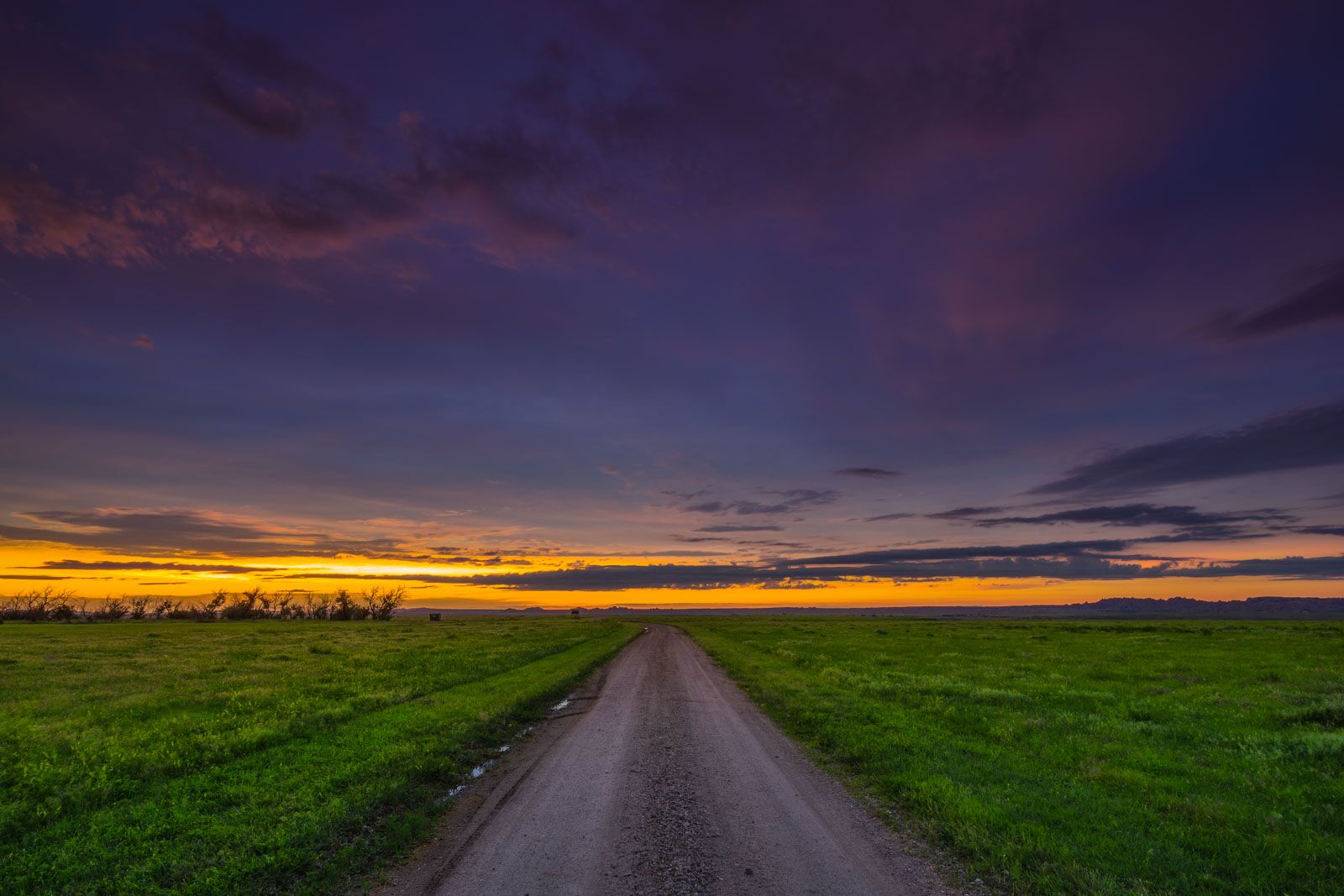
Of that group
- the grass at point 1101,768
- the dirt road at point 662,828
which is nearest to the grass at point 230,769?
the dirt road at point 662,828

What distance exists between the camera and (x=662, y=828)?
31.9ft

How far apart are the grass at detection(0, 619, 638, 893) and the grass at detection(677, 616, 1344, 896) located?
9.56 meters

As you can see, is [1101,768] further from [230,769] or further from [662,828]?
[230,769]

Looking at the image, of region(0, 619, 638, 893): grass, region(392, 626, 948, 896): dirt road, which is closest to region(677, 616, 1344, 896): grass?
region(392, 626, 948, 896): dirt road

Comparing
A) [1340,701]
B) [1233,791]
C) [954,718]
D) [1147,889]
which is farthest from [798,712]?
[1340,701]

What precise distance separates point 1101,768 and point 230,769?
20125mm

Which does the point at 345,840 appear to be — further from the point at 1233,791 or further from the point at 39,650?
the point at 39,650

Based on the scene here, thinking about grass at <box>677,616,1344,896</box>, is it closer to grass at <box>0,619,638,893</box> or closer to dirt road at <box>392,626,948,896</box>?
dirt road at <box>392,626,948,896</box>

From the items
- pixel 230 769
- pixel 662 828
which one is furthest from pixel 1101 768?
pixel 230 769

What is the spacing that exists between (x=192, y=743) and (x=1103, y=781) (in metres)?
Result: 22.1

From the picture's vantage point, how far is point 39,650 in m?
42.0

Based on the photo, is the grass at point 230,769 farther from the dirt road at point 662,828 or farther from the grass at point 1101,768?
the grass at point 1101,768

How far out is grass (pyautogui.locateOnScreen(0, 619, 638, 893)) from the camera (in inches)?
332

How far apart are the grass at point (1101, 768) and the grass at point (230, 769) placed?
956 cm
